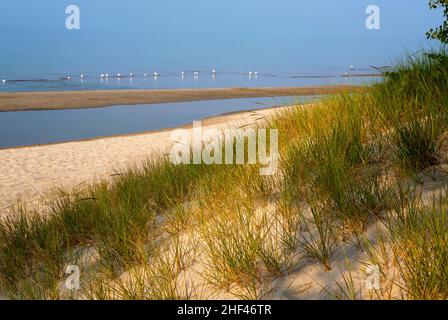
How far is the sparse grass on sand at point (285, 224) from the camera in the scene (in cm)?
325

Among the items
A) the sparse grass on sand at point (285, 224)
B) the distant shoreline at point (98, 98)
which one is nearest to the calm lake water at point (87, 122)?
the distant shoreline at point (98, 98)

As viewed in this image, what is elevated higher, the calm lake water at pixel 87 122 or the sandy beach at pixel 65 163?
the calm lake water at pixel 87 122

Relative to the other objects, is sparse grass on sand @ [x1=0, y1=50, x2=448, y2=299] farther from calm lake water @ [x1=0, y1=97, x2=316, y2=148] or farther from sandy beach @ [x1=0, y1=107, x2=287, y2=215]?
calm lake water @ [x1=0, y1=97, x2=316, y2=148]

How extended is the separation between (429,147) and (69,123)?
22513mm

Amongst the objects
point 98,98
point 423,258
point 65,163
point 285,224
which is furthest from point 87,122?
point 423,258

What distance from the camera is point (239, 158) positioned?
6035mm

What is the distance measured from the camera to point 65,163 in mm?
13727

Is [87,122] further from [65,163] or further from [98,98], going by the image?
[65,163]

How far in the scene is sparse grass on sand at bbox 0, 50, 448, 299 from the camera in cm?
325

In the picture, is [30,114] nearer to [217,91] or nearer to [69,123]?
[69,123]

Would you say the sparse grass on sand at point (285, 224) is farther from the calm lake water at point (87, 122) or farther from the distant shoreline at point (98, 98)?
the distant shoreline at point (98, 98)

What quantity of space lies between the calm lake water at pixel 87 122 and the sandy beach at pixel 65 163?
10.6 feet

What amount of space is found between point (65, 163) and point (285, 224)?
10861mm
